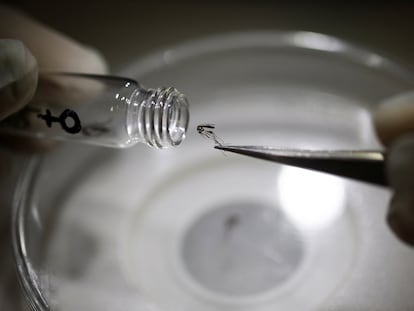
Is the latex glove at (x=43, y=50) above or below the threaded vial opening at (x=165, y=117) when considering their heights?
above

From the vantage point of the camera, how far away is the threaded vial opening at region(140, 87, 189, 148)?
0.43 m

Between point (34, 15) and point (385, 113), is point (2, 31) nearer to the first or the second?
point (34, 15)

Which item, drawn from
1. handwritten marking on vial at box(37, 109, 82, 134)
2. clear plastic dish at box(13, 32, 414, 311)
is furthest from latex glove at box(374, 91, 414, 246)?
handwritten marking on vial at box(37, 109, 82, 134)

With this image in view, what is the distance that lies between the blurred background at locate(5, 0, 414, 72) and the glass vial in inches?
5.8

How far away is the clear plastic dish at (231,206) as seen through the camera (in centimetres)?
50

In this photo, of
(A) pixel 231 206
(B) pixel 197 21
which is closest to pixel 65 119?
(A) pixel 231 206

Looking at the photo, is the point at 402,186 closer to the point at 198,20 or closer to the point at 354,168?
the point at 354,168

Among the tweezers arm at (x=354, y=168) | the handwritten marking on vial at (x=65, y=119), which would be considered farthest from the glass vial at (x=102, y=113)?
the tweezers arm at (x=354, y=168)

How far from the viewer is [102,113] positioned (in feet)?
1.73

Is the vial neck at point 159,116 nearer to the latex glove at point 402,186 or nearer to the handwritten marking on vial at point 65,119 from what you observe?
the handwritten marking on vial at point 65,119

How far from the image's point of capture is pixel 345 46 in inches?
24.6

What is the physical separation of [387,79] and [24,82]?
1.10 ft

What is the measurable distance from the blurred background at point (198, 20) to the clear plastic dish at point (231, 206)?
0.20ft

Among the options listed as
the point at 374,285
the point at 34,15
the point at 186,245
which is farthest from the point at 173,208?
the point at 34,15
